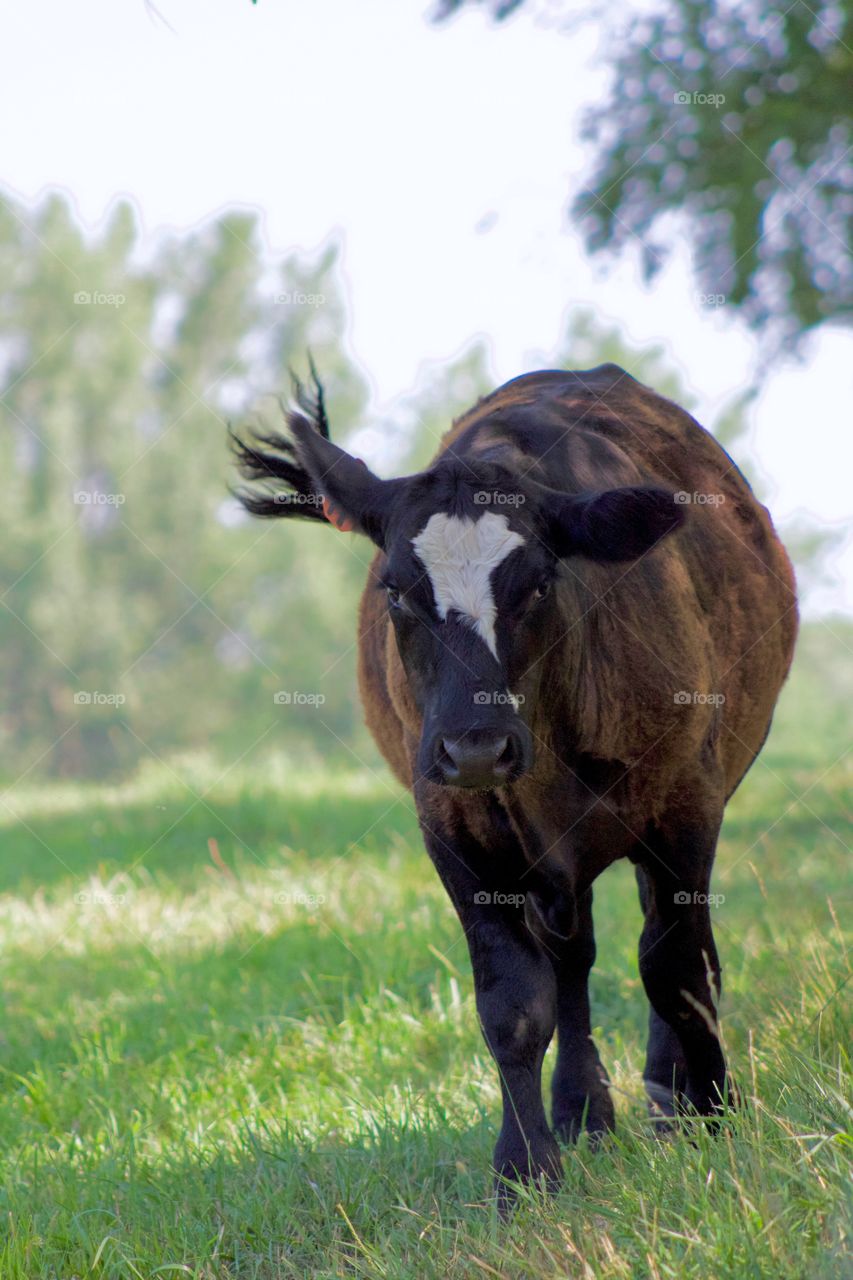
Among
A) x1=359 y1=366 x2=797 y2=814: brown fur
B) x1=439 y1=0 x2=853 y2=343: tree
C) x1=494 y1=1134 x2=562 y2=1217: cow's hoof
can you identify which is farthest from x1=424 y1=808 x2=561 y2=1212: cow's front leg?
x1=439 y1=0 x2=853 y2=343: tree

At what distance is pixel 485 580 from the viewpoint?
3668mm

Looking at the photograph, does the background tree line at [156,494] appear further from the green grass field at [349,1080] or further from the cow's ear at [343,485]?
the cow's ear at [343,485]

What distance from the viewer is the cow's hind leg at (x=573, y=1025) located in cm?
410

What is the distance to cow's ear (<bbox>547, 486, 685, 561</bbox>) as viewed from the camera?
12.4 feet

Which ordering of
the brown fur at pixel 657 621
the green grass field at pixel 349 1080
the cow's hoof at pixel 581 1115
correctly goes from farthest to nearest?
1. the cow's hoof at pixel 581 1115
2. the brown fur at pixel 657 621
3. the green grass field at pixel 349 1080

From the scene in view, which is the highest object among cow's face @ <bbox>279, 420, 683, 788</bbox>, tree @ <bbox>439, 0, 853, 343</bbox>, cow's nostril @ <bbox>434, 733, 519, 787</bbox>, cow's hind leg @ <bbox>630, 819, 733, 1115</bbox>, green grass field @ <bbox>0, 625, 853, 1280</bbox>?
tree @ <bbox>439, 0, 853, 343</bbox>

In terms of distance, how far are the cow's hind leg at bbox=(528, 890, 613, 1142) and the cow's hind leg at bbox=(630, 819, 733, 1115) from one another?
0.27 m

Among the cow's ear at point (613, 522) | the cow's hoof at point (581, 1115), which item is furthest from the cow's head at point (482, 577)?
the cow's hoof at point (581, 1115)

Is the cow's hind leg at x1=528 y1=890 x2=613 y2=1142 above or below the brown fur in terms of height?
below

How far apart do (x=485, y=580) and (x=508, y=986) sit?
3.92 ft

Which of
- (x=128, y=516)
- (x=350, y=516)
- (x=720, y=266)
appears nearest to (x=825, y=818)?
(x=720, y=266)

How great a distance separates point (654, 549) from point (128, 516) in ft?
102

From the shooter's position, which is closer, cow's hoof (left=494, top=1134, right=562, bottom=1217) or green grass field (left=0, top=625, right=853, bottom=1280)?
green grass field (left=0, top=625, right=853, bottom=1280)

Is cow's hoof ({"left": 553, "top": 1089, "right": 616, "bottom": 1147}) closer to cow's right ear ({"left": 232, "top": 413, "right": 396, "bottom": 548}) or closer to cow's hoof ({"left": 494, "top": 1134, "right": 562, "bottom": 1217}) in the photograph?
cow's hoof ({"left": 494, "top": 1134, "right": 562, "bottom": 1217})
